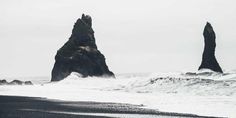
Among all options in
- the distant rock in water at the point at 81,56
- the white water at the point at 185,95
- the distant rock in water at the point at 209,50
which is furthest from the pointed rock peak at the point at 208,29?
the distant rock in water at the point at 81,56

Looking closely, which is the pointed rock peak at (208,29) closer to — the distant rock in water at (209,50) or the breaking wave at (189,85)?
the distant rock in water at (209,50)

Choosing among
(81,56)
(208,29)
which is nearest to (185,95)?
(208,29)

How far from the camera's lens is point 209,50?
156875 mm

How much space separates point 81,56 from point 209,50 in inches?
2215

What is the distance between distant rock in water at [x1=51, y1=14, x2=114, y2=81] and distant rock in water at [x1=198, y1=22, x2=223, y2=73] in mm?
49052

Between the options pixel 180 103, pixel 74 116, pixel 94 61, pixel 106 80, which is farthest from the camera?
pixel 94 61

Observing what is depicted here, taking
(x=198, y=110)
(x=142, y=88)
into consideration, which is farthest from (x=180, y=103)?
(x=142, y=88)

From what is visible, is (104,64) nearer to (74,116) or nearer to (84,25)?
(84,25)

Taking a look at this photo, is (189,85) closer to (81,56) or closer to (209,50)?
(209,50)

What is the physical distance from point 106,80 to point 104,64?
1842cm

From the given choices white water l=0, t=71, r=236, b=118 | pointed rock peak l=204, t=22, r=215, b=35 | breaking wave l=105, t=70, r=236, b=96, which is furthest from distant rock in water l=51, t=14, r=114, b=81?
breaking wave l=105, t=70, r=236, b=96

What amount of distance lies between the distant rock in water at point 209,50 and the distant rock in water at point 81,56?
49.1 m

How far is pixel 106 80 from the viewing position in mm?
175625

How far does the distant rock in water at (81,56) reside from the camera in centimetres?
18688
